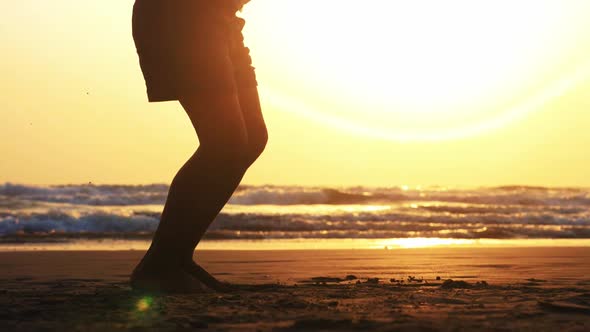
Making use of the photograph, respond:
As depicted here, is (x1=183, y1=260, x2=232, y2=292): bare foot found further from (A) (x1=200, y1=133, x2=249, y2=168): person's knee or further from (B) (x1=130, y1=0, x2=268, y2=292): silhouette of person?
(A) (x1=200, y1=133, x2=249, y2=168): person's knee

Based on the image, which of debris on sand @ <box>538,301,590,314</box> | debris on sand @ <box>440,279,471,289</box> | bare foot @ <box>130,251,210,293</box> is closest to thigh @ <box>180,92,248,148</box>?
bare foot @ <box>130,251,210,293</box>

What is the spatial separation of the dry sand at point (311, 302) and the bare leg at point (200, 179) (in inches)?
10.9

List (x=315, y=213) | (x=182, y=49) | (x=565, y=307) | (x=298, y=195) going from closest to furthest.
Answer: (x=565, y=307) → (x=182, y=49) → (x=315, y=213) → (x=298, y=195)

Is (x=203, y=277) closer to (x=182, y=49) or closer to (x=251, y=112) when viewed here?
(x=251, y=112)

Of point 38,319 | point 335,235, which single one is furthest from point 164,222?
point 335,235

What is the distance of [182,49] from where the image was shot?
14.3 feet

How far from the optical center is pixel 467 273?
643 centimetres

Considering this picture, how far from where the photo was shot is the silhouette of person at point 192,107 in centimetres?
437

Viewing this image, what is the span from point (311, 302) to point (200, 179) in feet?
3.23

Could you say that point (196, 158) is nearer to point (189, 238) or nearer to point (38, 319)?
point (189, 238)

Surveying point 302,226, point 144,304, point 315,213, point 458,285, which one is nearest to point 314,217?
point 302,226

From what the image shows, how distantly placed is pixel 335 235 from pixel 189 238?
10.5 m

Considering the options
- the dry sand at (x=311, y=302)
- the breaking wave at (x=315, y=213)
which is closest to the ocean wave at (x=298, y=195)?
the breaking wave at (x=315, y=213)

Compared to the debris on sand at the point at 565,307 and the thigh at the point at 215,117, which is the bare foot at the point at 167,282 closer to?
the thigh at the point at 215,117
